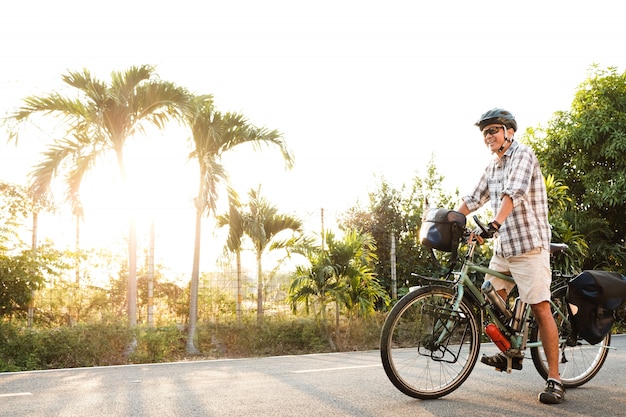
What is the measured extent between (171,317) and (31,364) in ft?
11.6

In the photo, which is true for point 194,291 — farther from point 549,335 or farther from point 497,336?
point 549,335

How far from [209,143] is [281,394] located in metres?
6.78

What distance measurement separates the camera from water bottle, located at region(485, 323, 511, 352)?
13.8 ft

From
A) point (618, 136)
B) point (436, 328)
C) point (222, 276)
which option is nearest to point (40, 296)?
point (222, 276)

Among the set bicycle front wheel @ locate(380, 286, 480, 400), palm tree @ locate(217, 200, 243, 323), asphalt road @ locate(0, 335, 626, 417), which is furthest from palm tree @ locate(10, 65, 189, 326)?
bicycle front wheel @ locate(380, 286, 480, 400)

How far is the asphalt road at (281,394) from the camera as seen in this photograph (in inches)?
147

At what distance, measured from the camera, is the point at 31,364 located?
7527mm

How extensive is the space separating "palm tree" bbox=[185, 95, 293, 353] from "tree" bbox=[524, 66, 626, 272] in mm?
10439

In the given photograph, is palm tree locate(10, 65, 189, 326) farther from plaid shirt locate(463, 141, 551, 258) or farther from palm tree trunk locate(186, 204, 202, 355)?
plaid shirt locate(463, 141, 551, 258)

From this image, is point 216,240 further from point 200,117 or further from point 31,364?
point 31,364

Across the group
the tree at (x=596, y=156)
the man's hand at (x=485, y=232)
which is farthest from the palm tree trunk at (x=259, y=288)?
the tree at (x=596, y=156)

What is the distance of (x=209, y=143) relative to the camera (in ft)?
34.3

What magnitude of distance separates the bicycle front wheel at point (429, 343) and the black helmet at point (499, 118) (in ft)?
3.88

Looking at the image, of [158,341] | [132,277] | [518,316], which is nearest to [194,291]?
[132,277]
